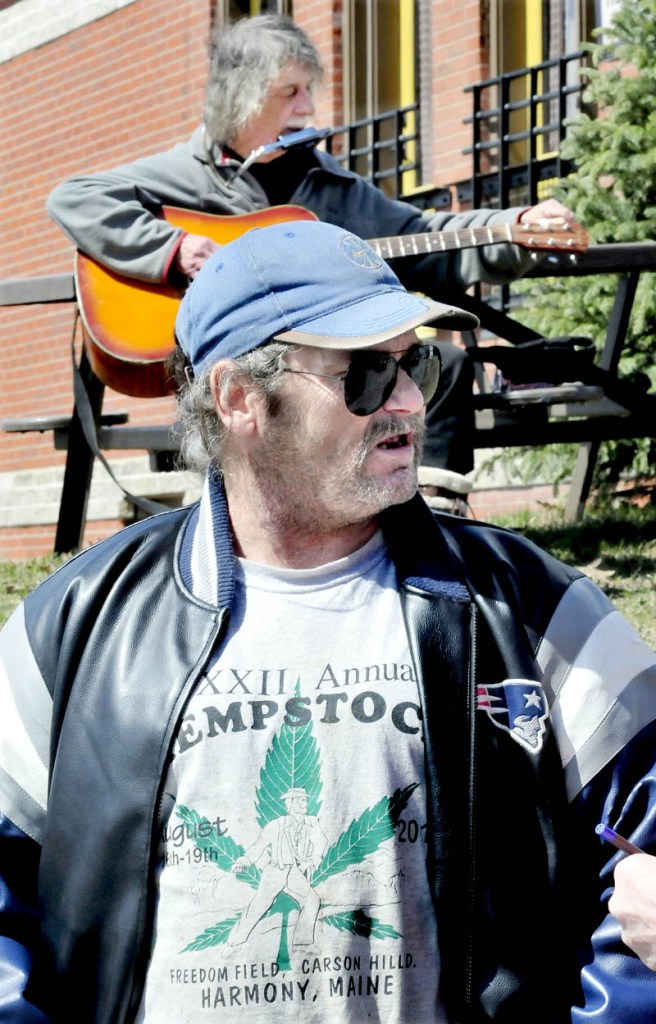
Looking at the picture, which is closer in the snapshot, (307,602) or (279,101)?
(307,602)

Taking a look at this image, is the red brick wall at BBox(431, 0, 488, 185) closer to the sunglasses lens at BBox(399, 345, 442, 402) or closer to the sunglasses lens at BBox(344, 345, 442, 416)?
the sunglasses lens at BBox(399, 345, 442, 402)

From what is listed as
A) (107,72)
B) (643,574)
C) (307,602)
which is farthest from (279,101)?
(107,72)

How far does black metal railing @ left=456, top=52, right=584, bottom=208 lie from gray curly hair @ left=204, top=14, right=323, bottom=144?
3.69 metres

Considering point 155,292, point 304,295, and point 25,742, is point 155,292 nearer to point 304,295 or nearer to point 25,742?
point 304,295

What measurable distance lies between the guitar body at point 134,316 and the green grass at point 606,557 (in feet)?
3.15

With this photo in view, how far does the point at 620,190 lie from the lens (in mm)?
6668

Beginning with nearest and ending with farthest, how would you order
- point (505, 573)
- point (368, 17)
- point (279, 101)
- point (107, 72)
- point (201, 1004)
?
point (201, 1004), point (505, 573), point (279, 101), point (368, 17), point (107, 72)

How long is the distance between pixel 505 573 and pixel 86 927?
0.73m

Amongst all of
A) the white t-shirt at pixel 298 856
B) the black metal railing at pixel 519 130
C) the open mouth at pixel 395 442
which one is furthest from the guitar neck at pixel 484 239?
the black metal railing at pixel 519 130

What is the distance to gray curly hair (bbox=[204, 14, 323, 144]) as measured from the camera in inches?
195

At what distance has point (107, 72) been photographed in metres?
11.8

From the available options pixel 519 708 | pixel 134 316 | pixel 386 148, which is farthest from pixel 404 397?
pixel 386 148

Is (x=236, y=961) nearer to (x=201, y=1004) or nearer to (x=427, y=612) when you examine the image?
(x=201, y=1004)

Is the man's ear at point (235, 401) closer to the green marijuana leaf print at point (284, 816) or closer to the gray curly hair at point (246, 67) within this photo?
the green marijuana leaf print at point (284, 816)
